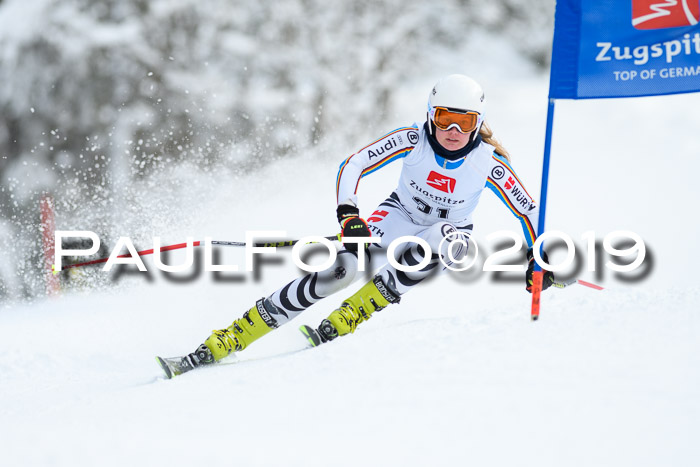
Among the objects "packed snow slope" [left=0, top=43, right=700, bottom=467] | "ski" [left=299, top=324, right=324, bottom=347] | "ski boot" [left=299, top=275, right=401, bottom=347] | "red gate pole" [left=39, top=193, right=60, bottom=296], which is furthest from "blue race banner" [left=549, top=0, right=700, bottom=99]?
"red gate pole" [left=39, top=193, right=60, bottom=296]

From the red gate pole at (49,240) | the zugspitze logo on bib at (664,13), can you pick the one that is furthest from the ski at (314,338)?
the red gate pole at (49,240)

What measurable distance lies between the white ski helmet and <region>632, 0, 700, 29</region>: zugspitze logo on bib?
79 cm

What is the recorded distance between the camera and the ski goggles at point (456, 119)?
3.38 meters

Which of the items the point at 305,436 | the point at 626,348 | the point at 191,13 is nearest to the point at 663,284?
the point at 626,348

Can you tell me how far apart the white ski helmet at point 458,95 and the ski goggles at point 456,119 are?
0.02 meters

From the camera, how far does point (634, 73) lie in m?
3.04

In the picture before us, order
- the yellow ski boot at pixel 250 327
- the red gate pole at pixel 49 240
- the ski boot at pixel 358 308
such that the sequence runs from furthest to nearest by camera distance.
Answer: the red gate pole at pixel 49 240
the ski boot at pixel 358 308
the yellow ski boot at pixel 250 327

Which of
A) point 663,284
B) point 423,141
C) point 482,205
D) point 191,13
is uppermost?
point 191,13

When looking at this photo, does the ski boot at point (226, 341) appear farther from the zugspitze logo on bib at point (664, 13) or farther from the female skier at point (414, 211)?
the zugspitze logo on bib at point (664, 13)

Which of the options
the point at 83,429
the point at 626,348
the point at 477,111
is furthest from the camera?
the point at 477,111

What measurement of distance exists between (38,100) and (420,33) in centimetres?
619

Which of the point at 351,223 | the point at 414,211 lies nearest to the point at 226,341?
→ the point at 351,223

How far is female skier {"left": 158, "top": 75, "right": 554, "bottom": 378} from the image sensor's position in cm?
342

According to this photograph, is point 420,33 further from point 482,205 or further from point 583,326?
point 583,326
